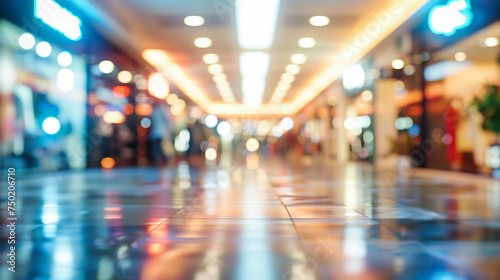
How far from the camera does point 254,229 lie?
335 cm

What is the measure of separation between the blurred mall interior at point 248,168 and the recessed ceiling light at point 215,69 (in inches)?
8.7

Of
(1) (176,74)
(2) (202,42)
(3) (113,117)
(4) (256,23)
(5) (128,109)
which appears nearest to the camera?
(4) (256,23)

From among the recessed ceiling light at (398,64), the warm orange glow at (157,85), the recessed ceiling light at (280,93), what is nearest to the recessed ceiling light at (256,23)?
the recessed ceiling light at (398,64)

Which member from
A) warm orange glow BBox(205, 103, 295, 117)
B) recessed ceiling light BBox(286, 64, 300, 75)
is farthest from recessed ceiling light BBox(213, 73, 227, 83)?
warm orange glow BBox(205, 103, 295, 117)

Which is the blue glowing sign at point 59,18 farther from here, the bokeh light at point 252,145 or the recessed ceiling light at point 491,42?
the bokeh light at point 252,145

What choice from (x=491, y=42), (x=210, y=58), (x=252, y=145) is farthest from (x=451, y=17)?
(x=252, y=145)

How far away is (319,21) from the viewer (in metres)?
10.9

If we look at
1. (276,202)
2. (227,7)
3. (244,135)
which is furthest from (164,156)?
(244,135)

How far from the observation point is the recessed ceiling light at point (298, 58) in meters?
14.8

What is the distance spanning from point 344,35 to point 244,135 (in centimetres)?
3344

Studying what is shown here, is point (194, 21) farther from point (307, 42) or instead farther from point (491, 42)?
point (491, 42)

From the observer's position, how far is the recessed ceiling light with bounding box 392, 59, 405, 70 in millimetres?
13600

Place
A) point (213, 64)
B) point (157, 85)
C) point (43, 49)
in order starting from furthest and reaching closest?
point (157, 85) → point (213, 64) → point (43, 49)

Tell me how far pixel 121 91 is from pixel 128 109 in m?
0.81
